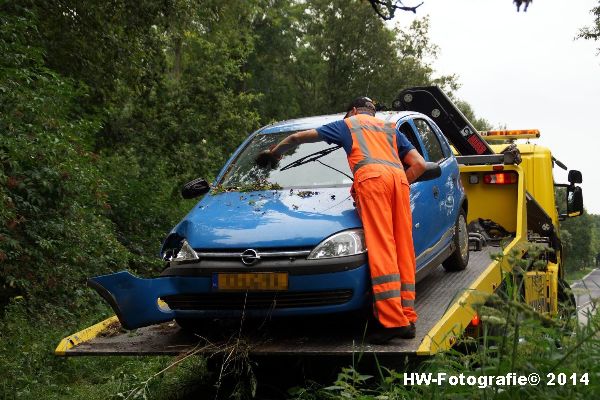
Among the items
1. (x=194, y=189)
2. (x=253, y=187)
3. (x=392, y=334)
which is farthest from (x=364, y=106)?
(x=392, y=334)

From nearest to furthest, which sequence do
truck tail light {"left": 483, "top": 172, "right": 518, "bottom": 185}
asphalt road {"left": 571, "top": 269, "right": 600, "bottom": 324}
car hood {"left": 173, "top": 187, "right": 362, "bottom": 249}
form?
asphalt road {"left": 571, "top": 269, "right": 600, "bottom": 324} < car hood {"left": 173, "top": 187, "right": 362, "bottom": 249} < truck tail light {"left": 483, "top": 172, "right": 518, "bottom": 185}

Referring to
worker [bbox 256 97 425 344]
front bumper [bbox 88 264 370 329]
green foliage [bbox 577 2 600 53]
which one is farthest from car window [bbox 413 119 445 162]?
green foliage [bbox 577 2 600 53]

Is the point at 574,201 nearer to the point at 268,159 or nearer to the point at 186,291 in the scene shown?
the point at 268,159

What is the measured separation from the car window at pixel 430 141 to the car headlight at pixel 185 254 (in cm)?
258

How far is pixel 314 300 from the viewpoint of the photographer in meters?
4.78

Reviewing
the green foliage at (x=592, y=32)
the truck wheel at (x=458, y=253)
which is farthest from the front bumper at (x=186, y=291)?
the green foliage at (x=592, y=32)

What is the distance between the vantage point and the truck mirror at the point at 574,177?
1100 cm

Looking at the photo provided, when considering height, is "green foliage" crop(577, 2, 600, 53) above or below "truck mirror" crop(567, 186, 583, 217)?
above

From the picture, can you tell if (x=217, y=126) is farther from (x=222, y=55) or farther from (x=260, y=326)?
(x=260, y=326)

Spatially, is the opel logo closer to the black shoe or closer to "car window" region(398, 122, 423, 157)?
the black shoe

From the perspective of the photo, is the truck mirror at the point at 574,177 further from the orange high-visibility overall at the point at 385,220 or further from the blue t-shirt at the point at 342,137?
the orange high-visibility overall at the point at 385,220

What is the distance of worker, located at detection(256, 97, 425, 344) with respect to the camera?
15.5 feet

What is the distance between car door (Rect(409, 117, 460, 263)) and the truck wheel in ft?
0.47

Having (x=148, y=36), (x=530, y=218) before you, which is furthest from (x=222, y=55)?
(x=530, y=218)
